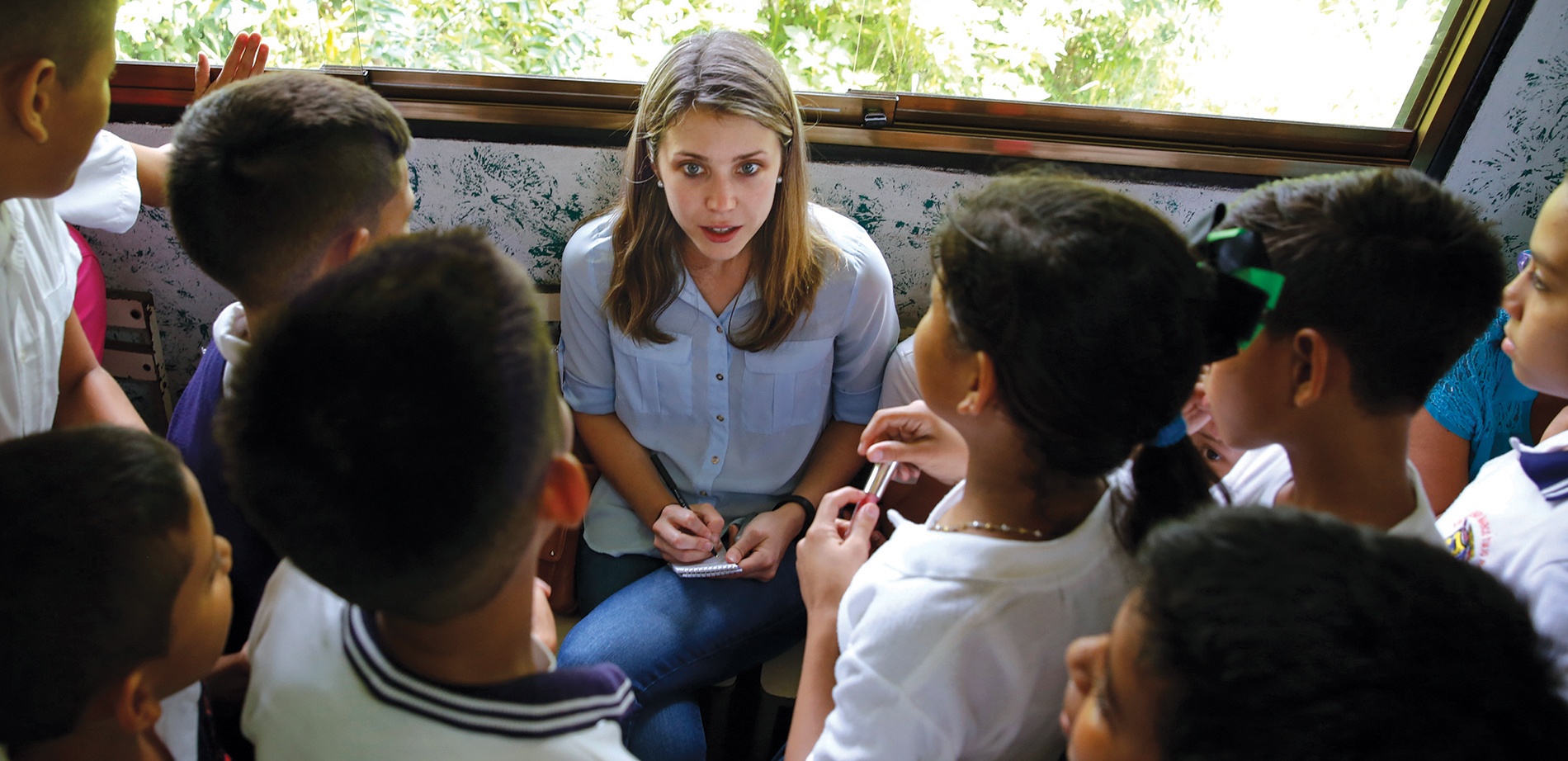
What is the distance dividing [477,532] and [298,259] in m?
0.60

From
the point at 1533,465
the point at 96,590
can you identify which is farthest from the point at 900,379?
the point at 96,590

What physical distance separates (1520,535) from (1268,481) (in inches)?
9.6

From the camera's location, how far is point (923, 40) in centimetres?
172

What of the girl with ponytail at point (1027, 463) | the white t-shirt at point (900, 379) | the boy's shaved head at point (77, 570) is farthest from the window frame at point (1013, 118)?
the boy's shaved head at point (77, 570)

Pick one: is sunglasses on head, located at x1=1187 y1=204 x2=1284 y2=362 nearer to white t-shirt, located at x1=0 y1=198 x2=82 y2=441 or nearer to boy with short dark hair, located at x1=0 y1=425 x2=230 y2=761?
boy with short dark hair, located at x1=0 y1=425 x2=230 y2=761

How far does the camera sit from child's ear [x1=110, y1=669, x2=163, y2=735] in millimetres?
711

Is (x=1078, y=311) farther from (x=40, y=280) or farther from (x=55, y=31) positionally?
(x=40, y=280)

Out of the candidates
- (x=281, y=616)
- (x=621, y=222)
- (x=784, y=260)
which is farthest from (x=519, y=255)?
(x=281, y=616)

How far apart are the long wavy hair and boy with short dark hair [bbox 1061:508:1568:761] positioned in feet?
3.22

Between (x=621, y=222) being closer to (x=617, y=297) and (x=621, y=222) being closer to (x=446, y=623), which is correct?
(x=617, y=297)

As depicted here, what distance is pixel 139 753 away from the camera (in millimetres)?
774

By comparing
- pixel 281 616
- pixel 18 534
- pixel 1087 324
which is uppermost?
pixel 1087 324

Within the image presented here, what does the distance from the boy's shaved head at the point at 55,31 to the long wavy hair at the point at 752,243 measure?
0.71 m

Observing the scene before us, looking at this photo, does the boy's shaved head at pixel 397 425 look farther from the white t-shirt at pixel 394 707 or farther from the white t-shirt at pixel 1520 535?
the white t-shirt at pixel 1520 535
